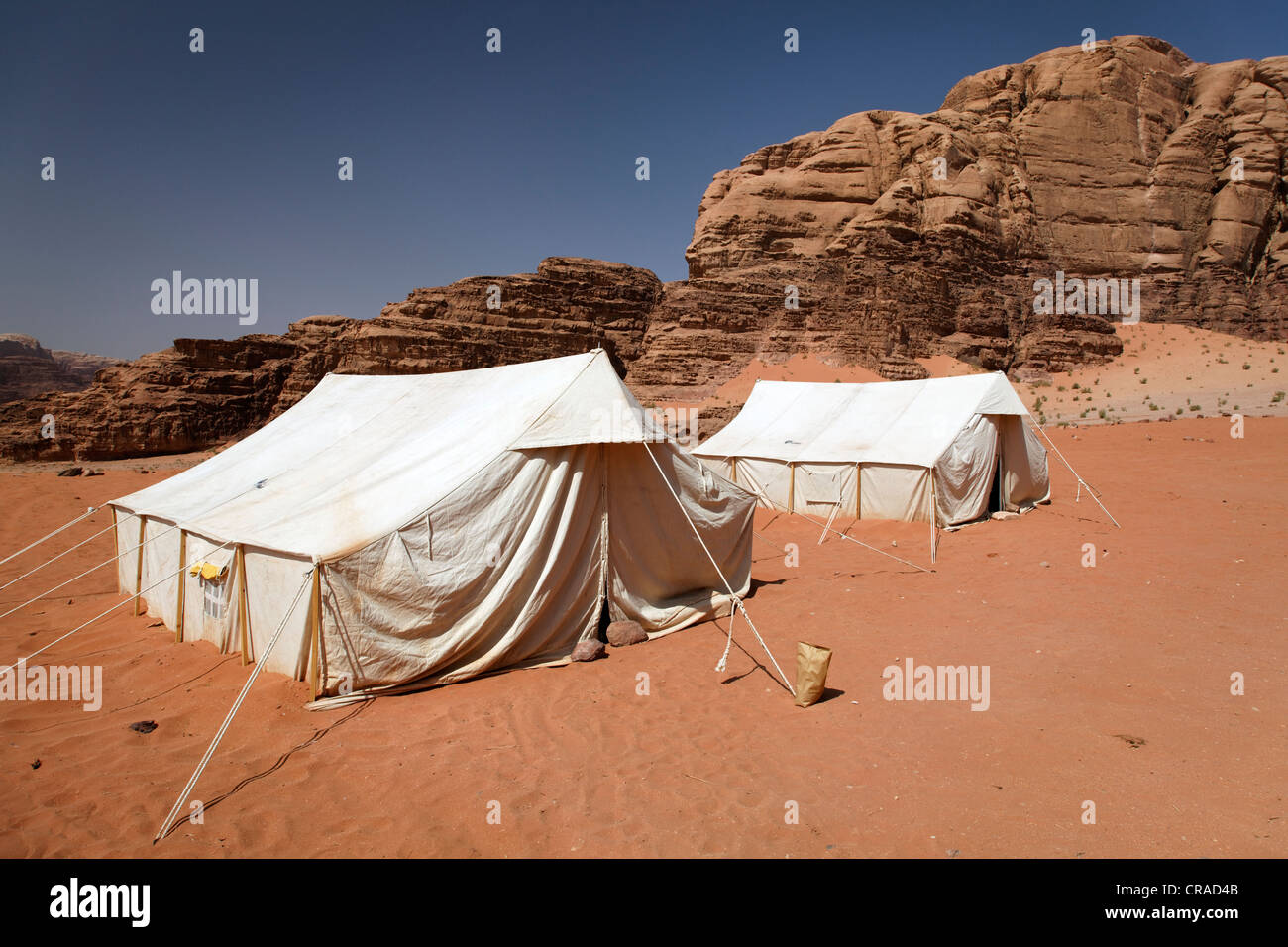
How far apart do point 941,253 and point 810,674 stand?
151 ft

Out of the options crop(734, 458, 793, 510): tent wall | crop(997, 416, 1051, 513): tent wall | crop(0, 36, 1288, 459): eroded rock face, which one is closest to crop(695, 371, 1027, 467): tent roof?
crop(734, 458, 793, 510): tent wall

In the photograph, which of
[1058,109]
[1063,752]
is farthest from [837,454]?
[1058,109]

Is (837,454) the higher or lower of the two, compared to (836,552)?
higher

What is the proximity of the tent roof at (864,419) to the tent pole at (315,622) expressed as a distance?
10139 mm

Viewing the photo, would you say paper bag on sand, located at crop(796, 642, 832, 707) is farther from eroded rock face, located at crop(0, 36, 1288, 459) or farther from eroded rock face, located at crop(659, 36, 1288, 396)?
eroded rock face, located at crop(659, 36, 1288, 396)

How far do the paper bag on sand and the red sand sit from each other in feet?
0.40

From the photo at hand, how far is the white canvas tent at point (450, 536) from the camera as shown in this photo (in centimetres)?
507

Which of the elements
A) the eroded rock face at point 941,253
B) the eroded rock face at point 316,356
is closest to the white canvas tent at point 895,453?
the eroded rock face at point 941,253

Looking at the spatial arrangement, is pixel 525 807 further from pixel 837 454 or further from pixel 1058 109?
pixel 1058 109

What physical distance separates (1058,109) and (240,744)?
207 ft

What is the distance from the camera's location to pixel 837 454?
12.9 meters

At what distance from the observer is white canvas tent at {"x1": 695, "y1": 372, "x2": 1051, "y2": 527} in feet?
39.4
